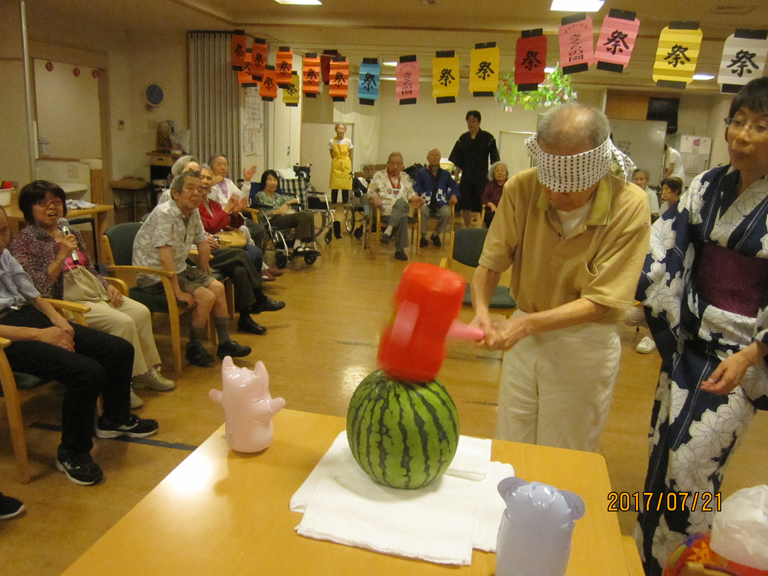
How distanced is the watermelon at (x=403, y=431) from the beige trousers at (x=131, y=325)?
1.95 m

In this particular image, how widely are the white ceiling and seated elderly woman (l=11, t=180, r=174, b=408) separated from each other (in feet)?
13.2

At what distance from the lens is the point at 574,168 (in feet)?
4.77

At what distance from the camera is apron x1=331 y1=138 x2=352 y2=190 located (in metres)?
9.27

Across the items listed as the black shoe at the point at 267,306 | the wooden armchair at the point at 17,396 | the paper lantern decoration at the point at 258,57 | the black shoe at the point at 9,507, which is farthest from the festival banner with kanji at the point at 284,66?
the black shoe at the point at 9,507

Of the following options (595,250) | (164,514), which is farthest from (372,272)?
(164,514)

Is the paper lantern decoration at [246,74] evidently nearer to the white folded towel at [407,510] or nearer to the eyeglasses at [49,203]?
the eyeglasses at [49,203]

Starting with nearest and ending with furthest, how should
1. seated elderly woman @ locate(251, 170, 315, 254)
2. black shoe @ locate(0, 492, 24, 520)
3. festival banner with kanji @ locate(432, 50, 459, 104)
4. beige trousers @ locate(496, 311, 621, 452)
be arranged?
beige trousers @ locate(496, 311, 621, 452) < black shoe @ locate(0, 492, 24, 520) < festival banner with kanji @ locate(432, 50, 459, 104) < seated elderly woman @ locate(251, 170, 315, 254)

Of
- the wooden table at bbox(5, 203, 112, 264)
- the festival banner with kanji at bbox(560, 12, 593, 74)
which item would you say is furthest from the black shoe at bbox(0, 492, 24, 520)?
the festival banner with kanji at bbox(560, 12, 593, 74)

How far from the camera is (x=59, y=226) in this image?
285 cm

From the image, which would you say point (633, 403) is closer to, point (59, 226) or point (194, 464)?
point (194, 464)

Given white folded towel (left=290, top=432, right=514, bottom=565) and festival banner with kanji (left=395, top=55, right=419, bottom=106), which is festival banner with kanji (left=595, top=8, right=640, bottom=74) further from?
white folded towel (left=290, top=432, right=514, bottom=565)

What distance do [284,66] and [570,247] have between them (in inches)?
243

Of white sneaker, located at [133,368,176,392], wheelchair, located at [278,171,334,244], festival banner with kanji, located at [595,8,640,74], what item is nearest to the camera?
white sneaker, located at [133,368,176,392]

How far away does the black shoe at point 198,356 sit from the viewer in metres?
3.58
